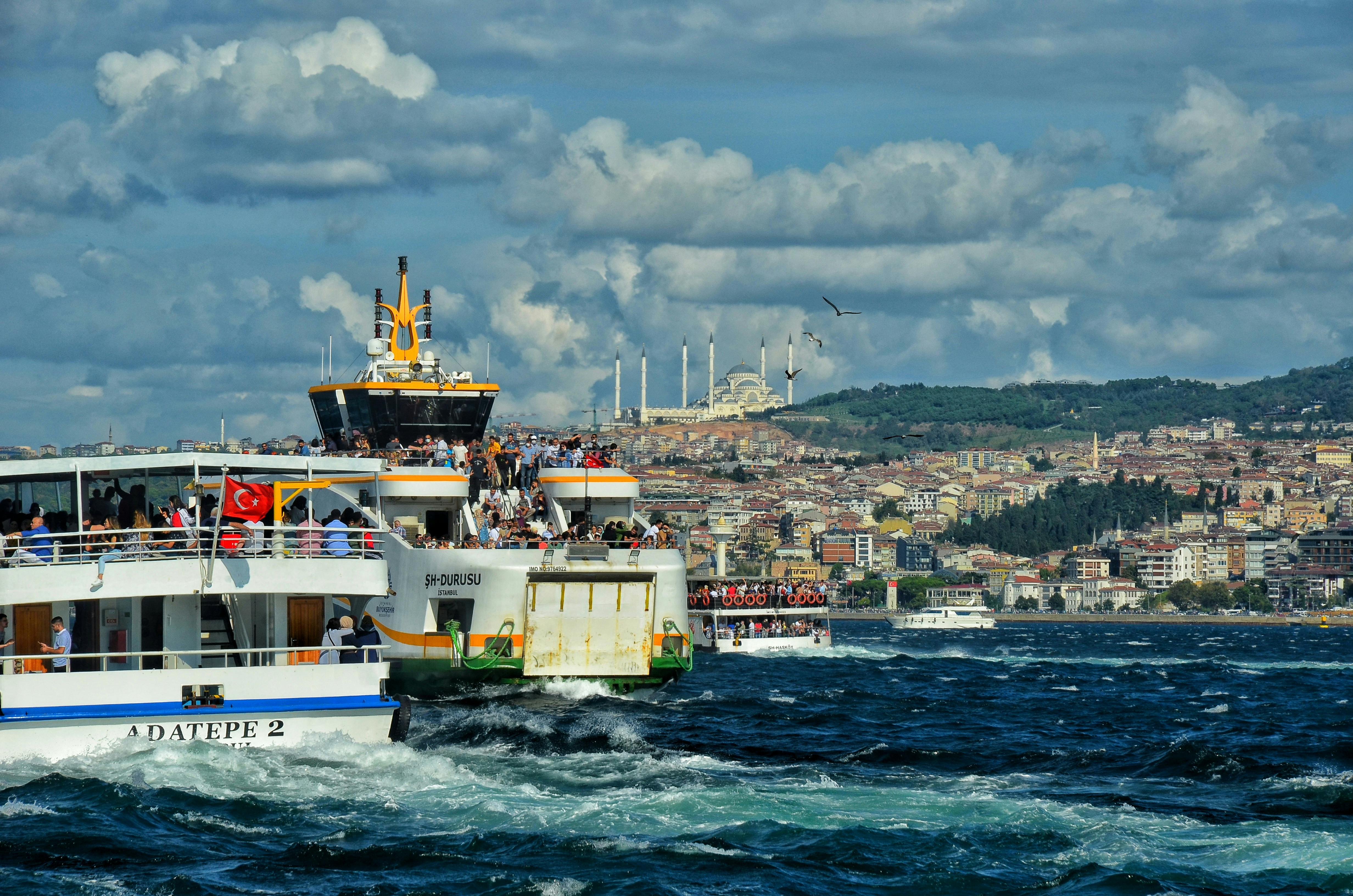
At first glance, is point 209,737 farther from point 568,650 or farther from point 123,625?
point 568,650

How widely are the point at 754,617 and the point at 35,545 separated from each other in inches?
2091

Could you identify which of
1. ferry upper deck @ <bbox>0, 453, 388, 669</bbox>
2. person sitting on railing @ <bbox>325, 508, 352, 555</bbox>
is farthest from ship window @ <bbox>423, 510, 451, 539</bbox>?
person sitting on railing @ <bbox>325, 508, 352, 555</bbox>

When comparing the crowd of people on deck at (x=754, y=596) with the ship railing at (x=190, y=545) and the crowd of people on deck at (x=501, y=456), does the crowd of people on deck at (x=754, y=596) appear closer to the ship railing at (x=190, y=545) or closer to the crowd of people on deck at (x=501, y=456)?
the crowd of people on deck at (x=501, y=456)

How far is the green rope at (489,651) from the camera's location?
3341cm

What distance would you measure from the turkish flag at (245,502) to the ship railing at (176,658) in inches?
71.2

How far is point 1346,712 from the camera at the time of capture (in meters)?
39.9

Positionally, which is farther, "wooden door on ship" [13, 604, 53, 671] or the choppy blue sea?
"wooden door on ship" [13, 604, 53, 671]

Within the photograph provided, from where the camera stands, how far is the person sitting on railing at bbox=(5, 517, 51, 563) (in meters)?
23.8

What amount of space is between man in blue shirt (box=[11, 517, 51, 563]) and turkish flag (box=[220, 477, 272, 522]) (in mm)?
2340

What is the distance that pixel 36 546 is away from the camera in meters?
24.0

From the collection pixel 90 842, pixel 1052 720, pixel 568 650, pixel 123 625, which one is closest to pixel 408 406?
pixel 568 650

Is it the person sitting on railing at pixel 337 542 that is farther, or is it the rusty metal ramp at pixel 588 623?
the rusty metal ramp at pixel 588 623

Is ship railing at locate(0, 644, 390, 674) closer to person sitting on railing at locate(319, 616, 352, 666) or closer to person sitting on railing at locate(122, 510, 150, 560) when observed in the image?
person sitting on railing at locate(319, 616, 352, 666)

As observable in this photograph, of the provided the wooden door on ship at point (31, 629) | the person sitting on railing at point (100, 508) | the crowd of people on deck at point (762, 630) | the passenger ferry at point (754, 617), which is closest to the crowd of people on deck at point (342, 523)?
the person sitting on railing at point (100, 508)
